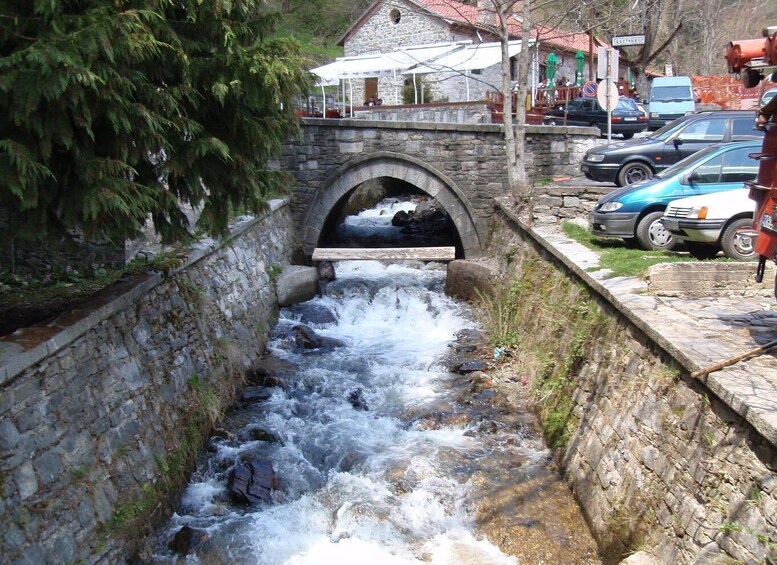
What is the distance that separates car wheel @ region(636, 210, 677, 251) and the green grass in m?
0.21

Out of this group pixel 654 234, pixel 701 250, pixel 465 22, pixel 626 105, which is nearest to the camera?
pixel 701 250

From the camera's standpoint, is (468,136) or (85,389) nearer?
(85,389)

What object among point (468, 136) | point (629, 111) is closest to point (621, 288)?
point (468, 136)

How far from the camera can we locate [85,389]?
5.95 m

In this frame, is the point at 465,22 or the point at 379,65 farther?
the point at 465,22

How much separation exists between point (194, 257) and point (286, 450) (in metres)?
2.84

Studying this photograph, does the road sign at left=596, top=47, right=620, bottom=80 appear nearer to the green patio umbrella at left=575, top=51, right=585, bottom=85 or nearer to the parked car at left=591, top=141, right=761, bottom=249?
the parked car at left=591, top=141, right=761, bottom=249

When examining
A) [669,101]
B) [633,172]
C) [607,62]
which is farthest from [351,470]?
[669,101]

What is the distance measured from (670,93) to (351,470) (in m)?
18.5

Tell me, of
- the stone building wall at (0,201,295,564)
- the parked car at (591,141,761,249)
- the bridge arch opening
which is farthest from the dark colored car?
the stone building wall at (0,201,295,564)

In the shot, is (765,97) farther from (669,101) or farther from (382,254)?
(669,101)

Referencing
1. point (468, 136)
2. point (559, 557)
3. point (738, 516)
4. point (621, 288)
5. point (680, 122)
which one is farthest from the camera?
point (468, 136)

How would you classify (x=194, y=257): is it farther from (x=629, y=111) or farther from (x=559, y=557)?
(x=629, y=111)

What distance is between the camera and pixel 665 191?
10008 millimetres
